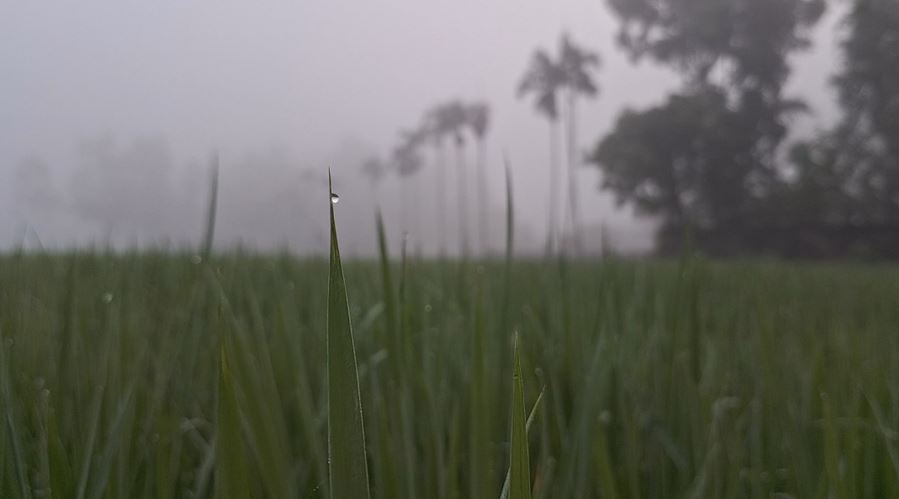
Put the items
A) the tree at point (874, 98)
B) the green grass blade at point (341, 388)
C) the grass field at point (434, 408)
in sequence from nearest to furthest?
the green grass blade at point (341, 388) → the grass field at point (434, 408) → the tree at point (874, 98)

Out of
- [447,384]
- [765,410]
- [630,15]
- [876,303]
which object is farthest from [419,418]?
[630,15]

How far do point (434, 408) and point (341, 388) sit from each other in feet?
1.00

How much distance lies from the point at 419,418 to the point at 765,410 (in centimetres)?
44

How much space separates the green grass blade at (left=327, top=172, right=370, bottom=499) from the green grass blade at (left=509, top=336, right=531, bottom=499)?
6 centimetres

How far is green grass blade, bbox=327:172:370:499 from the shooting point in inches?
8.2

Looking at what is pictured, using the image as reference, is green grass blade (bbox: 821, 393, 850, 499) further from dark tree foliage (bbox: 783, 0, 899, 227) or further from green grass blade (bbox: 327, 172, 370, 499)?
dark tree foliage (bbox: 783, 0, 899, 227)

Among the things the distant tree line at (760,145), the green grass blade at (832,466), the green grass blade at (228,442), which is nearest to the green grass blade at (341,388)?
the green grass blade at (228,442)

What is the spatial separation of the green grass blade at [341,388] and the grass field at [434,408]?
0.05 metres

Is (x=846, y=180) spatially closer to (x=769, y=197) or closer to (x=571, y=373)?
(x=769, y=197)

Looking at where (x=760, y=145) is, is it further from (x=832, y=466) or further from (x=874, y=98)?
(x=832, y=466)

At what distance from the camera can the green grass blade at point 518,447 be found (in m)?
0.24

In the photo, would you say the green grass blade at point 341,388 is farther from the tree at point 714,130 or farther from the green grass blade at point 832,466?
the tree at point 714,130

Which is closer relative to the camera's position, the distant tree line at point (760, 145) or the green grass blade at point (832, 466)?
the green grass blade at point (832, 466)

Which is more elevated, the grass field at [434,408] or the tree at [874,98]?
the tree at [874,98]
